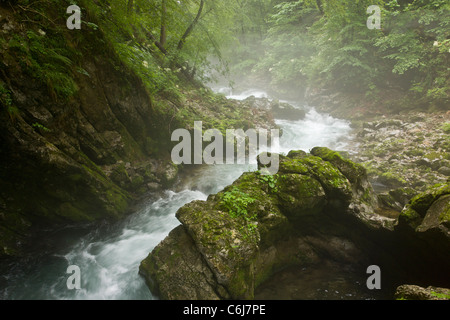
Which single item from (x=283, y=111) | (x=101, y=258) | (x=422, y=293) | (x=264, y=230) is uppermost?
(x=283, y=111)

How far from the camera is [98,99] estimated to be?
6449 millimetres

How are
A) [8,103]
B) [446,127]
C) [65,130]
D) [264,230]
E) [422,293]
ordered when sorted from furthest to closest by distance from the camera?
[446,127] → [65,130] → [264,230] → [8,103] → [422,293]

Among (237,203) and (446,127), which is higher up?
(446,127)

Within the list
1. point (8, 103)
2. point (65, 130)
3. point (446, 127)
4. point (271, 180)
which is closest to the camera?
point (8, 103)

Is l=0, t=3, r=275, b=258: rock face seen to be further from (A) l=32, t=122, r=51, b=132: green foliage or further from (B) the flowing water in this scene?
(B) the flowing water

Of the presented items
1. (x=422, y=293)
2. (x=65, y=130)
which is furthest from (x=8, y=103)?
(x=422, y=293)

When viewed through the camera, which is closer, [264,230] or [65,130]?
[264,230]

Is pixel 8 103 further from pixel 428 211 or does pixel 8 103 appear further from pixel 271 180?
pixel 428 211

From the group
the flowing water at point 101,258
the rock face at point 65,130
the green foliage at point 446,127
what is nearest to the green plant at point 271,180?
the flowing water at point 101,258

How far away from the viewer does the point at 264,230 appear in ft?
16.3

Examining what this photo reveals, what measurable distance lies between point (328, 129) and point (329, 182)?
1371 cm

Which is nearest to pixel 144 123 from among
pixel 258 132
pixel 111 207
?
pixel 111 207

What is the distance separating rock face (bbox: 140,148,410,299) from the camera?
4.14 metres

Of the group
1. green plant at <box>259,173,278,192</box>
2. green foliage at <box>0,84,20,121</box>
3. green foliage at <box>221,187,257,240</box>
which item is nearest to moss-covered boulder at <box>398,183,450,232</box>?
green plant at <box>259,173,278,192</box>
